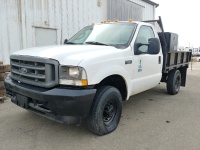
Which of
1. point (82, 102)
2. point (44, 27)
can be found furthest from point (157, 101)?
point (44, 27)

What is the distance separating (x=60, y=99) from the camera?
2863 millimetres

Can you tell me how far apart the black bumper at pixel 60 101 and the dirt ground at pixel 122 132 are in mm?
524

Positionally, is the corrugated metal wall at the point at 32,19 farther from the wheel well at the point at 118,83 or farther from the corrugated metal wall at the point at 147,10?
the corrugated metal wall at the point at 147,10

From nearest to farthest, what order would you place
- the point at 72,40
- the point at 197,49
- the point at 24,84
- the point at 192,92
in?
the point at 24,84
the point at 72,40
the point at 192,92
the point at 197,49

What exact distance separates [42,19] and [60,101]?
599 centimetres

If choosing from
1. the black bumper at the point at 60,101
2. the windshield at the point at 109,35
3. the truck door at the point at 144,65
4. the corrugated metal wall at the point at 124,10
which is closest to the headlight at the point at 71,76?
the black bumper at the point at 60,101

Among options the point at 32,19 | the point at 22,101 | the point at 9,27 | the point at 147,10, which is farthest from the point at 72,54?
the point at 147,10

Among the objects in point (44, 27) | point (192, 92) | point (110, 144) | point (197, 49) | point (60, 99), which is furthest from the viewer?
point (197, 49)

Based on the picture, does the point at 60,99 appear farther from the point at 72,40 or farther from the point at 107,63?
the point at 72,40

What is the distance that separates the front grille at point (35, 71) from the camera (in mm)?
2963

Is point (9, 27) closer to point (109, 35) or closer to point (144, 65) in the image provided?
point (109, 35)

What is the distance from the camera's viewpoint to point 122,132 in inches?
144

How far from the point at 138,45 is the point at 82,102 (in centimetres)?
179

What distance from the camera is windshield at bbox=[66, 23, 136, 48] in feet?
13.3
